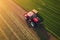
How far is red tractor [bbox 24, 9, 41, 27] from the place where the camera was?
21359 mm

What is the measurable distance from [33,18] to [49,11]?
2268 millimetres

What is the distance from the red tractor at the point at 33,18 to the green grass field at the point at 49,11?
0.79 metres

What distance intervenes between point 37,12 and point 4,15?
4.95 metres

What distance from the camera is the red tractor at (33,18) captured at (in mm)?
21359

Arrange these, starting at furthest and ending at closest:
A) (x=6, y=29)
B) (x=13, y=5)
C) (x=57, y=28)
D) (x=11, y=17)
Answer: (x=13, y=5) < (x=11, y=17) < (x=6, y=29) < (x=57, y=28)

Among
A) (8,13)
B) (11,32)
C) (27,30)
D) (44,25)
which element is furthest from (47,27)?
(8,13)

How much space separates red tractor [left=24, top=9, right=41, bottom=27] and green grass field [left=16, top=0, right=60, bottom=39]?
0.79 m

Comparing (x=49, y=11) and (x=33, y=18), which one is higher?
(x=33, y=18)

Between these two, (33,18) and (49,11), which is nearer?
(33,18)

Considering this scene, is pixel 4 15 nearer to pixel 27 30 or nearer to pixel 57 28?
pixel 27 30

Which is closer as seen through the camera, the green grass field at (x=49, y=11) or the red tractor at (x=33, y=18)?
the green grass field at (x=49, y=11)

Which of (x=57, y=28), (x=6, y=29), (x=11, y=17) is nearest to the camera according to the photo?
(x=57, y=28)

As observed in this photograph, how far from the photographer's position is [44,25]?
21.2m

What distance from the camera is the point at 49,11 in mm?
22094
